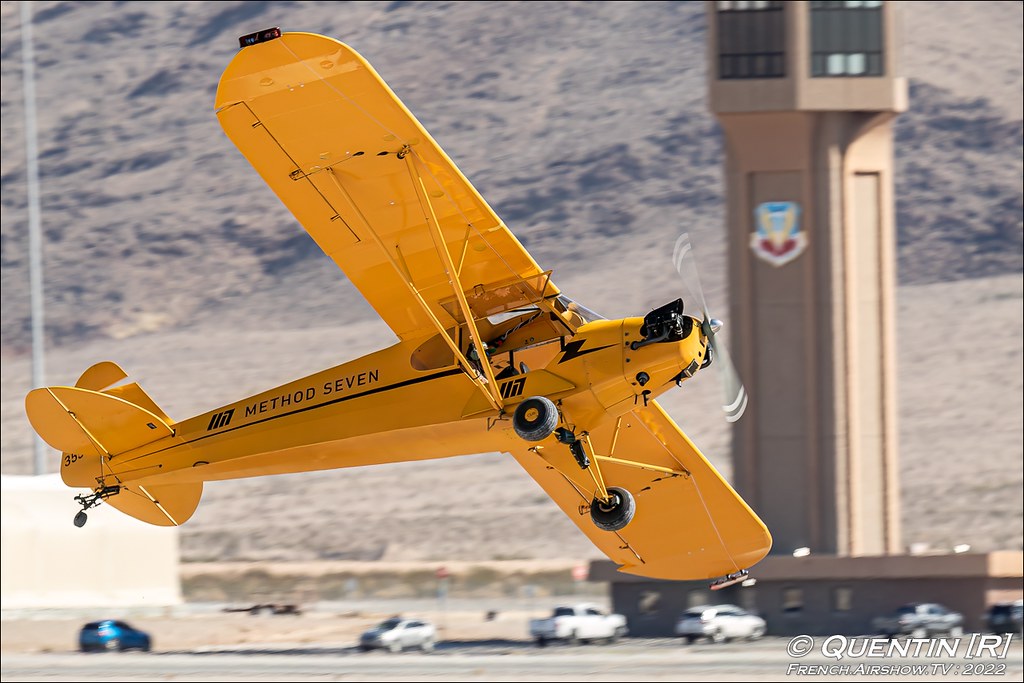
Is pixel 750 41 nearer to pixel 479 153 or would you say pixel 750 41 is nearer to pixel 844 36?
pixel 844 36

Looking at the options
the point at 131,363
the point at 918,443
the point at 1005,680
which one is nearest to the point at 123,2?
the point at 131,363

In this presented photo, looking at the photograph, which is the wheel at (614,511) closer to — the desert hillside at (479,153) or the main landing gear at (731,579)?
the main landing gear at (731,579)

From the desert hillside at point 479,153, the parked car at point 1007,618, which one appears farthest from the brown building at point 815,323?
the desert hillside at point 479,153

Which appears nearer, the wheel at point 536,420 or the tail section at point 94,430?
the wheel at point 536,420

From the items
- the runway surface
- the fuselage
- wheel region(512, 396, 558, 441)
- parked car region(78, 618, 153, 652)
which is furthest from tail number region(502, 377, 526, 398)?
parked car region(78, 618, 153, 652)

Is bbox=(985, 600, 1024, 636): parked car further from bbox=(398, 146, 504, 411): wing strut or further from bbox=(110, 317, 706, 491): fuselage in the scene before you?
bbox=(398, 146, 504, 411): wing strut

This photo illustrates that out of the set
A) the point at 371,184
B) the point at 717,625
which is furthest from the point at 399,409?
the point at 717,625
